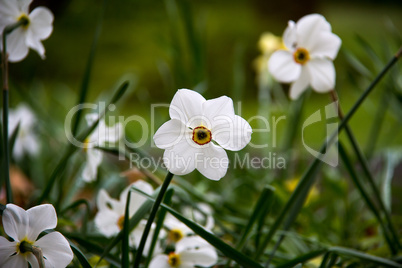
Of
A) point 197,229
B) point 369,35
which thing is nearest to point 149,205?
point 197,229

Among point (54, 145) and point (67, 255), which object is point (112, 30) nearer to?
point (54, 145)

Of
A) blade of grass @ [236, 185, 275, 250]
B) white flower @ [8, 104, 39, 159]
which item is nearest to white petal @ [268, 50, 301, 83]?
blade of grass @ [236, 185, 275, 250]

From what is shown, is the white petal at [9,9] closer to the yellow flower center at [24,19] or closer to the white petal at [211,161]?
the yellow flower center at [24,19]

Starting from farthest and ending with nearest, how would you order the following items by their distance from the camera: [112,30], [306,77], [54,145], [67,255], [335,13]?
[335,13] < [112,30] < [54,145] < [306,77] < [67,255]

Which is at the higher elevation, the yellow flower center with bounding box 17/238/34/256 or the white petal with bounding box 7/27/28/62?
the white petal with bounding box 7/27/28/62

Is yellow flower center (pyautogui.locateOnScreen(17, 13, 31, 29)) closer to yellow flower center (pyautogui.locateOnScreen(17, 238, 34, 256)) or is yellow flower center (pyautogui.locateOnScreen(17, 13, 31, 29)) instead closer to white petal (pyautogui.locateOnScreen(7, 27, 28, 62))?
white petal (pyautogui.locateOnScreen(7, 27, 28, 62))
